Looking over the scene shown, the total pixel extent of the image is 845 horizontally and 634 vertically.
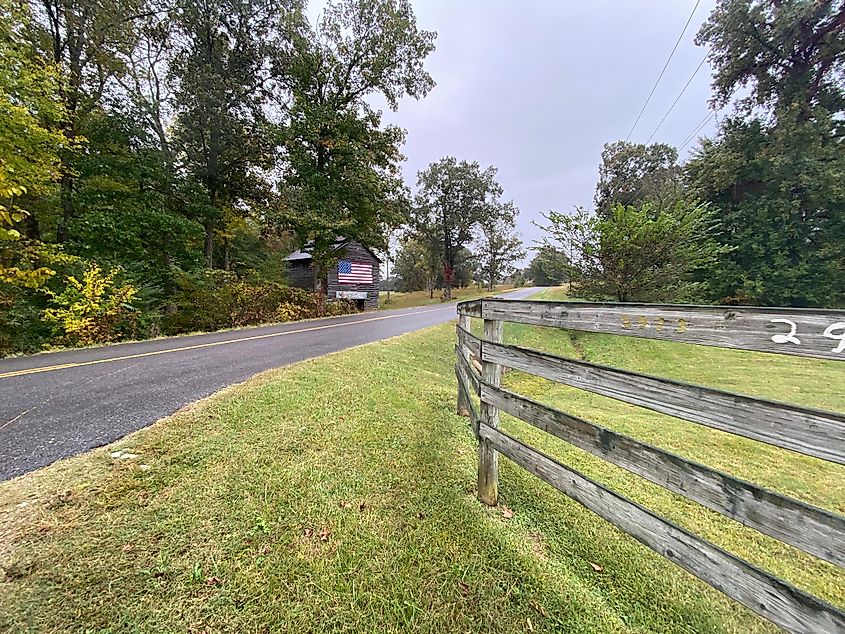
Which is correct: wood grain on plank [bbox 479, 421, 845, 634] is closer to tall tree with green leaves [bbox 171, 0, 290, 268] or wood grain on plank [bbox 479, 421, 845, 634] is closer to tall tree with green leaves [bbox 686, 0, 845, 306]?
tall tree with green leaves [bbox 171, 0, 290, 268]

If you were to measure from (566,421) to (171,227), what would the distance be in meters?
14.2

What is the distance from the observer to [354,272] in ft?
68.5

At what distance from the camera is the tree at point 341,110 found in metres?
14.5

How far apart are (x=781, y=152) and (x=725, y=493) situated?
2076 centimetres

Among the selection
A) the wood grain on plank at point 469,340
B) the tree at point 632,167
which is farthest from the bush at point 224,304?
the tree at point 632,167

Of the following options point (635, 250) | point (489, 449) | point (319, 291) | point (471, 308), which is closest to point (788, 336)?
point (489, 449)

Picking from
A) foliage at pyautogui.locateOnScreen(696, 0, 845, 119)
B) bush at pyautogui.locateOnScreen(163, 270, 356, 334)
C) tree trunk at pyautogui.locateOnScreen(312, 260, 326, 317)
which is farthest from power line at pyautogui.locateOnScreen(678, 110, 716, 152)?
bush at pyautogui.locateOnScreen(163, 270, 356, 334)

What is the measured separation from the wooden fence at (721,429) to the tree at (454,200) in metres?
34.3

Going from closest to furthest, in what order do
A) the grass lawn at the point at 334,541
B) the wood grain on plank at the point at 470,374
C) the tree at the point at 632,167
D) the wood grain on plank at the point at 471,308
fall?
1. the grass lawn at the point at 334,541
2. the wood grain on plank at the point at 470,374
3. the wood grain on plank at the point at 471,308
4. the tree at the point at 632,167

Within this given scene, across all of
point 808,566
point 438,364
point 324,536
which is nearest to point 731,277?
point 438,364

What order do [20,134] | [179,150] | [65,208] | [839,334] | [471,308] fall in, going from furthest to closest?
[179,150] < [65,208] < [20,134] < [471,308] < [839,334]

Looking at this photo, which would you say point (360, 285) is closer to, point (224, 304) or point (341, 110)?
point (341, 110)

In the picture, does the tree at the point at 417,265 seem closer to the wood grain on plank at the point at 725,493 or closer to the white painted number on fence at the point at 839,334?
the wood grain on plank at the point at 725,493

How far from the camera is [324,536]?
2.01 m
